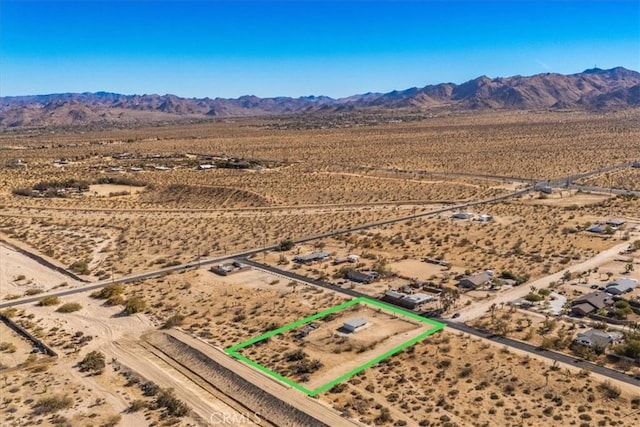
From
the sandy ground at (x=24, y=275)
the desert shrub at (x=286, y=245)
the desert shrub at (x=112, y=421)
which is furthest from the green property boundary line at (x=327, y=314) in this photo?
the sandy ground at (x=24, y=275)

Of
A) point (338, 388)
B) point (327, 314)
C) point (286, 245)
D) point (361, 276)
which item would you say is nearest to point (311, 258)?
point (286, 245)

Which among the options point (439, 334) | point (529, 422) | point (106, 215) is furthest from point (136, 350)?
point (106, 215)

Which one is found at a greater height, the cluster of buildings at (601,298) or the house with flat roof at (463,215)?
the house with flat roof at (463,215)

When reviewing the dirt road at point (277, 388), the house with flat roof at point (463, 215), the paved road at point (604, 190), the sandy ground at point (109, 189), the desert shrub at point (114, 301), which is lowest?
the dirt road at point (277, 388)

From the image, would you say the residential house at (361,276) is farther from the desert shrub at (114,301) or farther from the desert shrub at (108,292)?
the desert shrub at (108,292)

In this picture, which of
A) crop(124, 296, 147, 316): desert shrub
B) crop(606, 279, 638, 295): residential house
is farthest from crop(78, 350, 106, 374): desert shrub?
crop(606, 279, 638, 295): residential house

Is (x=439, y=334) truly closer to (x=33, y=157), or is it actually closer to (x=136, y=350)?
(x=136, y=350)

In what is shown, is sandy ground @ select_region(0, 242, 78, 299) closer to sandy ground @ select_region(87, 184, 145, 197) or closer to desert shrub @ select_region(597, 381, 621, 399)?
sandy ground @ select_region(87, 184, 145, 197)

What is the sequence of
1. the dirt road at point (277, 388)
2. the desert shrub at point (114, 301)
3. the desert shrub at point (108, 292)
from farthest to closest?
1. the desert shrub at point (108, 292)
2. the desert shrub at point (114, 301)
3. the dirt road at point (277, 388)
